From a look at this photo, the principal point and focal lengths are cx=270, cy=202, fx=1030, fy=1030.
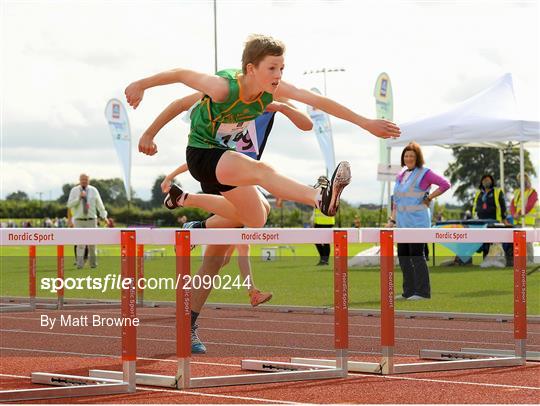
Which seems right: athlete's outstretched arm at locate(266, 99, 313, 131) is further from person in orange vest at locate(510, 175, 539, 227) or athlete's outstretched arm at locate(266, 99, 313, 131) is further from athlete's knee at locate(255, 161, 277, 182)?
person in orange vest at locate(510, 175, 539, 227)

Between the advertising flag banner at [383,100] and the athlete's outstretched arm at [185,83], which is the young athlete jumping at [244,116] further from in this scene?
the advertising flag banner at [383,100]

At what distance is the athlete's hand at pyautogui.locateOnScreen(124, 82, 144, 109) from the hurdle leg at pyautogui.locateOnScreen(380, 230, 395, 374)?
1893 millimetres

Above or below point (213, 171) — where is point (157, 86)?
above

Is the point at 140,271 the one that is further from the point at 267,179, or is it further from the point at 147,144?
the point at 267,179

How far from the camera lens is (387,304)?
6.72 m

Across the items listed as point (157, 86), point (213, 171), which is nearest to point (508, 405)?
point (213, 171)

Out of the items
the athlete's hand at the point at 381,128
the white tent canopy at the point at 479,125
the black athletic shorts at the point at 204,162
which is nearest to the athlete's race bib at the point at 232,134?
the black athletic shorts at the point at 204,162

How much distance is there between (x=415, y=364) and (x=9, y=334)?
15.8 ft

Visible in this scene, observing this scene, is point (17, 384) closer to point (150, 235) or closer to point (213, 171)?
point (150, 235)

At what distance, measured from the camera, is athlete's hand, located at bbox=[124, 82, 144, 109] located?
19.3ft

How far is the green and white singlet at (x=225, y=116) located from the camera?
621 cm

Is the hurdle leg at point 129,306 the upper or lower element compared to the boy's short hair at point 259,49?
lower

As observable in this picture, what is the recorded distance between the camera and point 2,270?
914 inches

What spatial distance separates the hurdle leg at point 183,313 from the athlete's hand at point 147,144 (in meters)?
0.57
